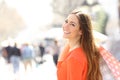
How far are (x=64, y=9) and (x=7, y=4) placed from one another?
69 cm

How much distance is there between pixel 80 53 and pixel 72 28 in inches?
4.6

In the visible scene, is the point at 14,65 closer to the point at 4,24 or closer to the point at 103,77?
the point at 4,24

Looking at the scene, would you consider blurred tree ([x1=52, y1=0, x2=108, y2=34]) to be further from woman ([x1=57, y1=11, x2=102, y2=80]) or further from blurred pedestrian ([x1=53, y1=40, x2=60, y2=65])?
woman ([x1=57, y1=11, x2=102, y2=80])

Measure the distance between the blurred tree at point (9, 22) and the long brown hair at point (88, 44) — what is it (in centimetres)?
258

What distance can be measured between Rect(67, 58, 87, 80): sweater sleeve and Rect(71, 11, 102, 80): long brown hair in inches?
1.3

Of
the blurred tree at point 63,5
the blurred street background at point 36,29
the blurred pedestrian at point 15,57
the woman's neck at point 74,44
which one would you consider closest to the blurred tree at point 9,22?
the blurred street background at point 36,29

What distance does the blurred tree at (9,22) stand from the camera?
3.94m

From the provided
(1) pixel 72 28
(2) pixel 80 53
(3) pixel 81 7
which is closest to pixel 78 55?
(2) pixel 80 53

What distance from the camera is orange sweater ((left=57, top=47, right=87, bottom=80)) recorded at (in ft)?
4.50

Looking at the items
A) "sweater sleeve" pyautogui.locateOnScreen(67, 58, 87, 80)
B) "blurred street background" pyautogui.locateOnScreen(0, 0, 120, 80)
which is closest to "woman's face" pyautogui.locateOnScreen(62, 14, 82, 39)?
"sweater sleeve" pyautogui.locateOnScreen(67, 58, 87, 80)

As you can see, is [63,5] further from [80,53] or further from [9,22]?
[80,53]

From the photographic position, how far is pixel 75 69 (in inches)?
54.0

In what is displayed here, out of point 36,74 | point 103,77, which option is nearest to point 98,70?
point 103,77

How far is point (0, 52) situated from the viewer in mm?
3996
